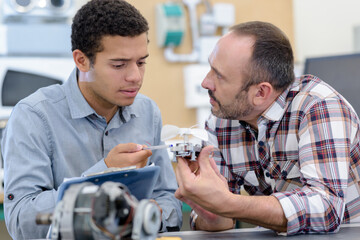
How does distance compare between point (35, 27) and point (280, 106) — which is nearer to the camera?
point (280, 106)

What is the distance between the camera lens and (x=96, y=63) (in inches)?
53.9

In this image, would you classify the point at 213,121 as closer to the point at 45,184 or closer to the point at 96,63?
the point at 96,63

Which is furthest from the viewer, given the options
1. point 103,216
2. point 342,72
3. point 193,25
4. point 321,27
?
point 321,27

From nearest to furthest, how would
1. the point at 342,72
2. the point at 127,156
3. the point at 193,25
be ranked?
the point at 127,156 → the point at 342,72 → the point at 193,25

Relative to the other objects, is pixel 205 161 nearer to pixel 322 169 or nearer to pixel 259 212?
pixel 259 212

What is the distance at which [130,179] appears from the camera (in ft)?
3.47

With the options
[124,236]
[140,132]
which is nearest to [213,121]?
[140,132]

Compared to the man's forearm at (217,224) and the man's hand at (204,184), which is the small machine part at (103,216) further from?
the man's forearm at (217,224)

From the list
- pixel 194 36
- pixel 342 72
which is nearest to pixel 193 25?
pixel 194 36

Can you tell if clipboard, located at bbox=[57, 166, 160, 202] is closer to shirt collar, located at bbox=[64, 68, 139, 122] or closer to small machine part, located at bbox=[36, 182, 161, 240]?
small machine part, located at bbox=[36, 182, 161, 240]

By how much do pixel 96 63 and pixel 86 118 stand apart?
0.54ft

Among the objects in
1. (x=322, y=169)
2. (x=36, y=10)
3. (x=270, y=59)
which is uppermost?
(x=36, y=10)

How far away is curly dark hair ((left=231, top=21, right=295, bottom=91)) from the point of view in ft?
4.37

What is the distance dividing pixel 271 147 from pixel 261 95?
0.15 meters
